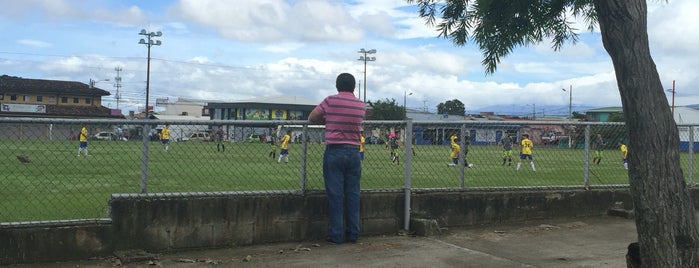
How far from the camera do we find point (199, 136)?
6.91 meters

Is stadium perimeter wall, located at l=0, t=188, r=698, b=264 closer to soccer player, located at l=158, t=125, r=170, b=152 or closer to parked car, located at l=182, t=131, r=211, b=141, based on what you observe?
soccer player, located at l=158, t=125, r=170, b=152

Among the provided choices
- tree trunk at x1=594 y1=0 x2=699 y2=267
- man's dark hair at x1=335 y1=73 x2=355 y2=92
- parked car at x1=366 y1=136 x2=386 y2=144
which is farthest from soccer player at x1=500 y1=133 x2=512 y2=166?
tree trunk at x1=594 y1=0 x2=699 y2=267

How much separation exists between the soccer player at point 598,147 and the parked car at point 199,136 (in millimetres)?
5593

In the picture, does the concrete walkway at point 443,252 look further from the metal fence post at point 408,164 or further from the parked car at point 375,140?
the parked car at point 375,140

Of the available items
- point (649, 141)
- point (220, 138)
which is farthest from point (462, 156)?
point (649, 141)

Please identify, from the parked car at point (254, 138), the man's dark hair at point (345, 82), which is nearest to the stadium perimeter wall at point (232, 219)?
the parked car at point (254, 138)

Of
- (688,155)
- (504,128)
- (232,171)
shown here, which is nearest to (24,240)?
(232,171)

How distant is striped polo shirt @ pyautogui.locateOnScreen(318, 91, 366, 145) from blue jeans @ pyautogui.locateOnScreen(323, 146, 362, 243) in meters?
0.12

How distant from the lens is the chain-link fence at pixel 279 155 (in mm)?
6344

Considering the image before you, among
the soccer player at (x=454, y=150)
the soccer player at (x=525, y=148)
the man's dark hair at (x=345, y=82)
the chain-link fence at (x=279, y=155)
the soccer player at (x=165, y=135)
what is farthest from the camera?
the soccer player at (x=525, y=148)

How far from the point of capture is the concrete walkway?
585 cm

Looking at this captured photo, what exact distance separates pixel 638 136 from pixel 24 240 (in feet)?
16.9

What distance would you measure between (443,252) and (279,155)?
3153 mm

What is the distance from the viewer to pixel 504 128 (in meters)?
8.48
